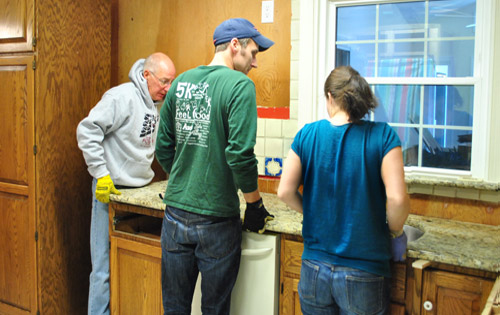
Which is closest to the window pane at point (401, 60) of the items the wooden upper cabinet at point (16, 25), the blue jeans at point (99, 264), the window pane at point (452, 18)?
the window pane at point (452, 18)

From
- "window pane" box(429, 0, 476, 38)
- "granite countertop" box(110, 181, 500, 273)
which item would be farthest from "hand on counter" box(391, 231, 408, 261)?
"window pane" box(429, 0, 476, 38)

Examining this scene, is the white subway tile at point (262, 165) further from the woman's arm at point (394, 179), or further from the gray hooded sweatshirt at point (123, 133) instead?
the woman's arm at point (394, 179)

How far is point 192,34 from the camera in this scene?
2.99 meters

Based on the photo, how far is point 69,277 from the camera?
295 cm

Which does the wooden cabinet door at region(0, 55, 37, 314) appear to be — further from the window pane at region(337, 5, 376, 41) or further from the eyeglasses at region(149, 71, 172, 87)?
the window pane at region(337, 5, 376, 41)

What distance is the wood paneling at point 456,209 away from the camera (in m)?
2.17

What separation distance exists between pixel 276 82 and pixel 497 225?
1368 mm

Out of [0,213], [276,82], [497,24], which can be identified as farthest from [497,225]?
[0,213]

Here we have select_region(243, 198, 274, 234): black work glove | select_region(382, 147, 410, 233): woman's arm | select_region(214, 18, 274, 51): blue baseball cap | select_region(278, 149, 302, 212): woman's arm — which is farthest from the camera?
select_region(243, 198, 274, 234): black work glove

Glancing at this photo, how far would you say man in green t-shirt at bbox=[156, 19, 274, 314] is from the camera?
1.77 meters

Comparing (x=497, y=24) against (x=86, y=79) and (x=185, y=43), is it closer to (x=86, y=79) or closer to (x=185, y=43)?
A: (x=185, y=43)

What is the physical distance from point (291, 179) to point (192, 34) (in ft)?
5.53

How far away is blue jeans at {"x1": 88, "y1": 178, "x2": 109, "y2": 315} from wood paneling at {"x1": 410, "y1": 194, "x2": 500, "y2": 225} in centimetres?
171

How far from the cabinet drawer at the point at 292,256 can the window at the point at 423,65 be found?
0.78m
